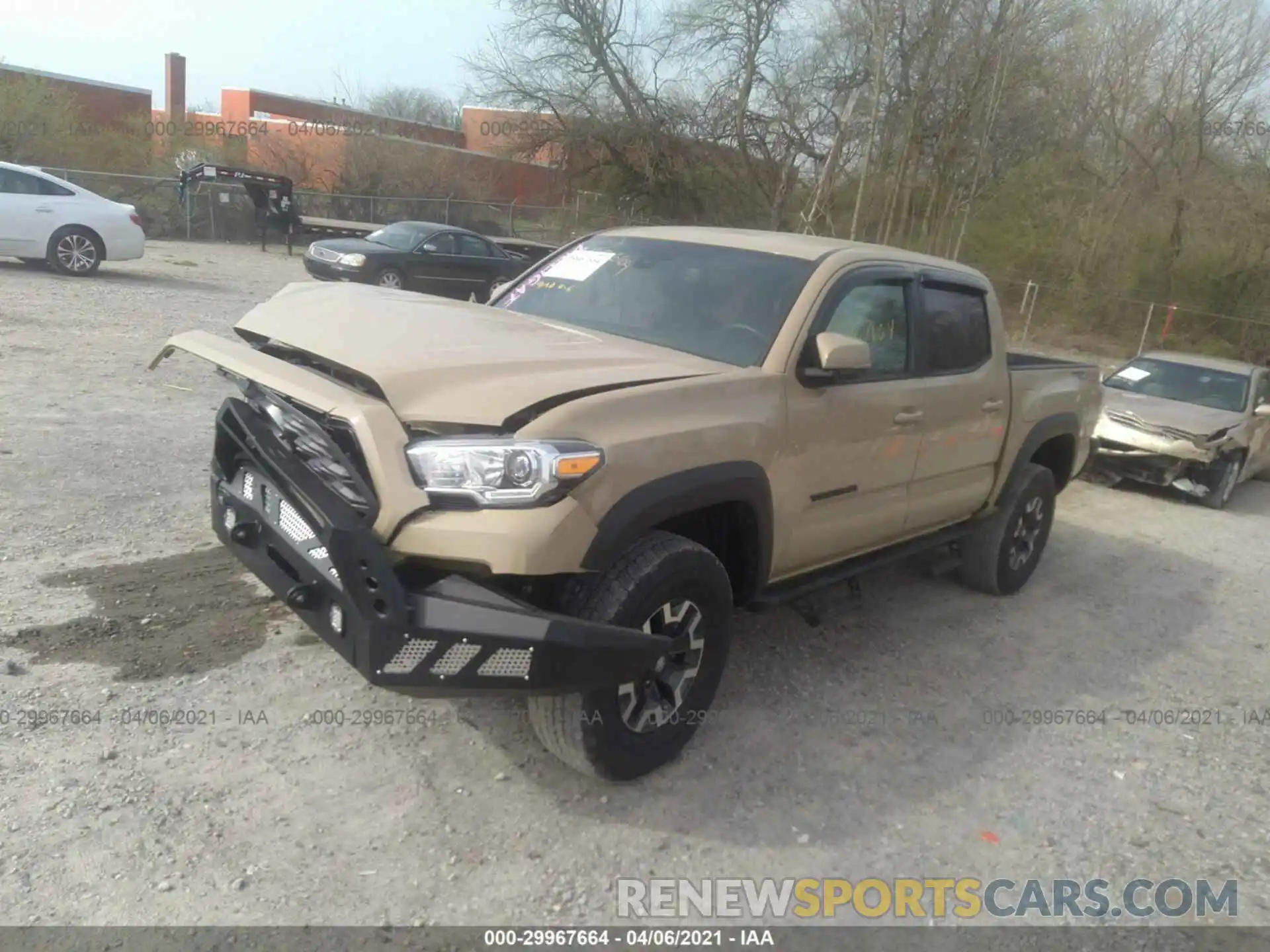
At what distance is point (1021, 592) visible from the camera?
6.18m

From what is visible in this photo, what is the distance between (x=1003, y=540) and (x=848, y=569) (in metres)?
1.73

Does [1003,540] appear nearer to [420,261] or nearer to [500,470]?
[500,470]

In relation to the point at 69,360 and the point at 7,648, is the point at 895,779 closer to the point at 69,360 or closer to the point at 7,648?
the point at 7,648

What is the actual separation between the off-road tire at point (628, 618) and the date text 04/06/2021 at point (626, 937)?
1.94ft

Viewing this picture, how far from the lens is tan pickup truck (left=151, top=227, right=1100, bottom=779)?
296cm

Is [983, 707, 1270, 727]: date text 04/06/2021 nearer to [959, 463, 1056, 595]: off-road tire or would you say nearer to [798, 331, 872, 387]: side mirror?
[959, 463, 1056, 595]: off-road tire

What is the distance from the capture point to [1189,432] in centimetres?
929

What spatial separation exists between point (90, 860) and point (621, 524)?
1.80 m

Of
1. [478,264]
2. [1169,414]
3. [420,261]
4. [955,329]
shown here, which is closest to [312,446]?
[955,329]

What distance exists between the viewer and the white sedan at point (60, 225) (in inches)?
526

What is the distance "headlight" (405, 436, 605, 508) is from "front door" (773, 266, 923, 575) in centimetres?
118

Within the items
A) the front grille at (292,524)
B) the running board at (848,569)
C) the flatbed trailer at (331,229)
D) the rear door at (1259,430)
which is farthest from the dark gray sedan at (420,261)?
the front grille at (292,524)

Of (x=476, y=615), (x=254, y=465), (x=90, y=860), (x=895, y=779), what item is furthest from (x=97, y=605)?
(x=895, y=779)

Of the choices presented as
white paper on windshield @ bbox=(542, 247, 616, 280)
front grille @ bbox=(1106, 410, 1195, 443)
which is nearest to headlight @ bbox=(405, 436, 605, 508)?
white paper on windshield @ bbox=(542, 247, 616, 280)
